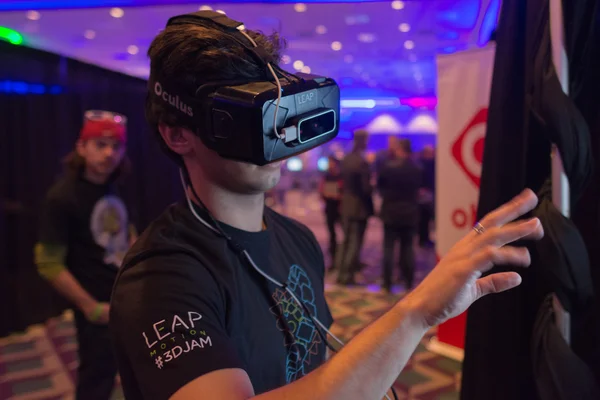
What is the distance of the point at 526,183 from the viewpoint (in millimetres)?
1259

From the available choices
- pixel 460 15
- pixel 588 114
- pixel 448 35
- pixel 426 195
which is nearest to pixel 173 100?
pixel 588 114

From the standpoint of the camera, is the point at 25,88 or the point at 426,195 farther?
the point at 426,195

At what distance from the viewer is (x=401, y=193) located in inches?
161

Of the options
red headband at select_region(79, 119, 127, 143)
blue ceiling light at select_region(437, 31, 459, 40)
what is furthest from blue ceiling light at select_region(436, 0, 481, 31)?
red headband at select_region(79, 119, 127, 143)

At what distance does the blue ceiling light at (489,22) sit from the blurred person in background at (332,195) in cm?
199

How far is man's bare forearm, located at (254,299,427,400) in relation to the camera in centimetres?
52

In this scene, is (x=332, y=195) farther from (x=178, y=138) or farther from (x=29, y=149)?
(x=178, y=138)

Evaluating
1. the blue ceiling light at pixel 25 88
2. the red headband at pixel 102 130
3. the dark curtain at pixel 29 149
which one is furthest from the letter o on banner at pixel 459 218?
the blue ceiling light at pixel 25 88

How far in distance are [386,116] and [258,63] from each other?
1165 cm

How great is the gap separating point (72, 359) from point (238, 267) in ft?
8.98

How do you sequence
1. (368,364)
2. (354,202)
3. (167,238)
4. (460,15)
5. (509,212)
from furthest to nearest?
(460,15)
(354,202)
(167,238)
(509,212)
(368,364)

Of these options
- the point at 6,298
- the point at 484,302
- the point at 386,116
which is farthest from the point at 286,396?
the point at 386,116

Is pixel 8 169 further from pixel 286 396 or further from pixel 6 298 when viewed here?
pixel 286 396

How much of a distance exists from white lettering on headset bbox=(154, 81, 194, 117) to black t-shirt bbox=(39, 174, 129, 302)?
123 cm
